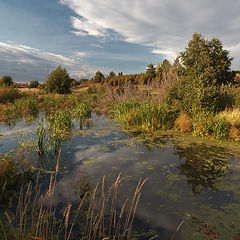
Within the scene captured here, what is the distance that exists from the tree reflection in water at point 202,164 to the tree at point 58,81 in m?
26.1

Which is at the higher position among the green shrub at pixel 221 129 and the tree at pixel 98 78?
the tree at pixel 98 78

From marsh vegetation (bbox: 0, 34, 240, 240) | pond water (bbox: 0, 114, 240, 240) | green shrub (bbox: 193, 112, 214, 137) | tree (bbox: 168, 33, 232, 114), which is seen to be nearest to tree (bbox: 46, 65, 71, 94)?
marsh vegetation (bbox: 0, 34, 240, 240)

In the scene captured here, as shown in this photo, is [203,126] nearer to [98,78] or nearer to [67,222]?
[67,222]

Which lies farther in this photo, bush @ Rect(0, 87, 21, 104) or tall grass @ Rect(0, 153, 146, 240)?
bush @ Rect(0, 87, 21, 104)

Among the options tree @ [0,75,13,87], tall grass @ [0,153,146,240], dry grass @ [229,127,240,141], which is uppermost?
tree @ [0,75,13,87]

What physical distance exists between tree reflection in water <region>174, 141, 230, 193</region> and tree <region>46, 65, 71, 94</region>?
2613 cm

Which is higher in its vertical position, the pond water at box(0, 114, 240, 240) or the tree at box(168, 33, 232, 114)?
the tree at box(168, 33, 232, 114)

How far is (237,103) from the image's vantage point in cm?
1018

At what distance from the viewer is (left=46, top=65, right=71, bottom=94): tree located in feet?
94.5

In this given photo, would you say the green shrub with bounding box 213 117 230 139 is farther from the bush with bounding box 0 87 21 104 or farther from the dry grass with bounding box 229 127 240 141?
the bush with bounding box 0 87 21 104

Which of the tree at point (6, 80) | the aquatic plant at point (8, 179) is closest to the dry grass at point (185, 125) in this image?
the aquatic plant at point (8, 179)

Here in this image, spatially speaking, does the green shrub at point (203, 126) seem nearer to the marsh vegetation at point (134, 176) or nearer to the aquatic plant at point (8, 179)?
the marsh vegetation at point (134, 176)

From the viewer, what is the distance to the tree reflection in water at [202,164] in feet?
14.3

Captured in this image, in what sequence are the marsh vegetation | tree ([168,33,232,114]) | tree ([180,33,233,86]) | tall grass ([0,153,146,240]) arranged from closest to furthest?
1. tall grass ([0,153,146,240])
2. the marsh vegetation
3. tree ([168,33,232,114])
4. tree ([180,33,233,86])
